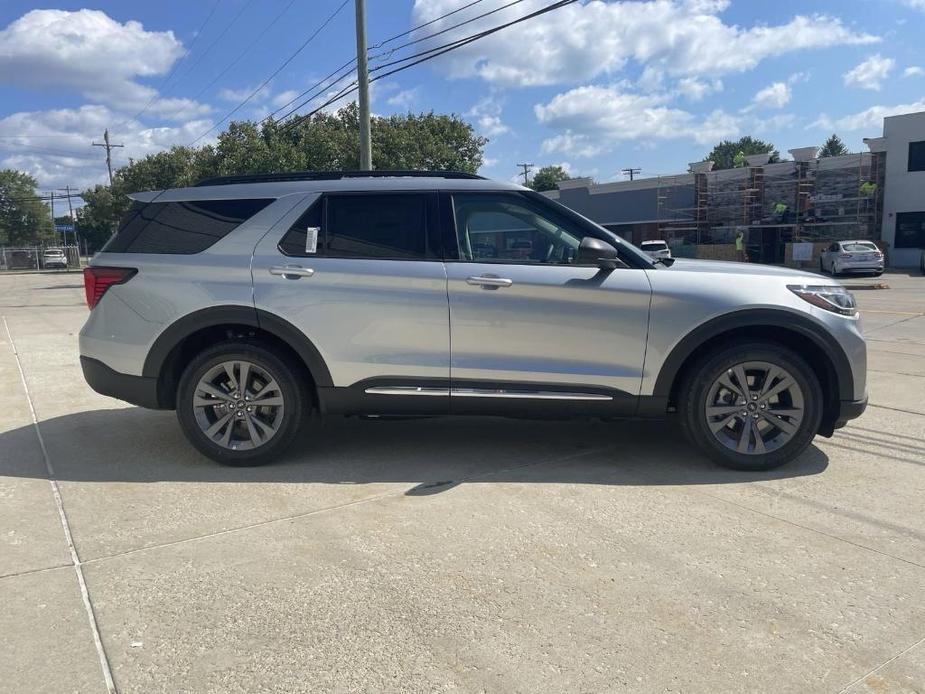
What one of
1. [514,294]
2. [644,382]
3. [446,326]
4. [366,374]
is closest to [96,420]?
[366,374]

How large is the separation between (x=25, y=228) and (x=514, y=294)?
307 feet

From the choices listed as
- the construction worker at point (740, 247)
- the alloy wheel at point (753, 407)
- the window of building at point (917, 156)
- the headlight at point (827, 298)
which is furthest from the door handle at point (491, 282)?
the window of building at point (917, 156)

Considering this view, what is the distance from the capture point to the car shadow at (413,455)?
4559 millimetres

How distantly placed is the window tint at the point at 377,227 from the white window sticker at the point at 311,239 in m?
0.07

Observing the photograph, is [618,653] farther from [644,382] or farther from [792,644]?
→ [644,382]

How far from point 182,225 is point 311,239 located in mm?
911

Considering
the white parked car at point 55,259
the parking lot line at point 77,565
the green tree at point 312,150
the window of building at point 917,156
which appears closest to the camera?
the parking lot line at point 77,565

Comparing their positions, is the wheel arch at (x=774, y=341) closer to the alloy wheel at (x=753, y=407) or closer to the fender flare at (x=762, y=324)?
the fender flare at (x=762, y=324)

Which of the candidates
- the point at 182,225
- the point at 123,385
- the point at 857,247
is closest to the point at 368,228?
the point at 182,225

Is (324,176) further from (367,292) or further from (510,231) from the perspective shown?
(510,231)

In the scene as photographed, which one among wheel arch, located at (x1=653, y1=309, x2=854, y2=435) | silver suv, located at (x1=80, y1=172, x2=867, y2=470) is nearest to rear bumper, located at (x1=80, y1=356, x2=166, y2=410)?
silver suv, located at (x1=80, y1=172, x2=867, y2=470)

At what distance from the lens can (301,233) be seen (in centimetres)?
467

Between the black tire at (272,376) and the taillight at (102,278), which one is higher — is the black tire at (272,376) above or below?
below

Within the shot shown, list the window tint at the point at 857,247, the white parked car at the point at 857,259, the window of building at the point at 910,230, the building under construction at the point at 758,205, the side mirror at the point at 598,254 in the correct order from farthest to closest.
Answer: the building under construction at the point at 758,205 < the window of building at the point at 910,230 < the window tint at the point at 857,247 < the white parked car at the point at 857,259 < the side mirror at the point at 598,254
